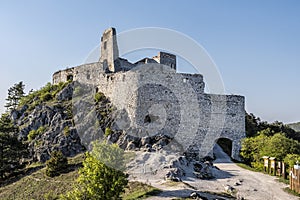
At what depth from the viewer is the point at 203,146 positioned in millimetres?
32844

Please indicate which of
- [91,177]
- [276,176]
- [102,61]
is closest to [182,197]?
[91,177]

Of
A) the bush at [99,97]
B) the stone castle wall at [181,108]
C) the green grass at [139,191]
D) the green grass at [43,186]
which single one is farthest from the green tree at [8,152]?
the green grass at [139,191]

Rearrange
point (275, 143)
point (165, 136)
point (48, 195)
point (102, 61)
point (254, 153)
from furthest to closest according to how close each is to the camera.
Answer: point (102, 61) → point (165, 136) → point (254, 153) → point (275, 143) → point (48, 195)

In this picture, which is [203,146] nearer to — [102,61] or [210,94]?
[210,94]

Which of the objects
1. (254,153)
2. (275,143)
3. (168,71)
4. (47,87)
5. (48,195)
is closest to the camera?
(48,195)

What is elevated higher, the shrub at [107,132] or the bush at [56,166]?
the shrub at [107,132]

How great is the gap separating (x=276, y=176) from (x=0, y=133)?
986 inches

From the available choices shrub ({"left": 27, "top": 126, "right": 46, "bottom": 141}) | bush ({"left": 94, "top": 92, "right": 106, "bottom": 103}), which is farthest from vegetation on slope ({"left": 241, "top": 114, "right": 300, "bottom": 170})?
shrub ({"left": 27, "top": 126, "right": 46, "bottom": 141})

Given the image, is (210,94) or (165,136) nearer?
(165,136)

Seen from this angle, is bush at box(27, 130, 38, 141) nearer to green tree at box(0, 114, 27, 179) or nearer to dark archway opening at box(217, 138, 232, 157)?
green tree at box(0, 114, 27, 179)

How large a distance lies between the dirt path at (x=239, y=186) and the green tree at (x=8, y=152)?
1673 centimetres

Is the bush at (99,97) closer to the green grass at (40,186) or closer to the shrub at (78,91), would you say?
the shrub at (78,91)

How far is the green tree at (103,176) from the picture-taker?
56.0 ft

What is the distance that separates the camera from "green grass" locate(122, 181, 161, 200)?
59.9ft
